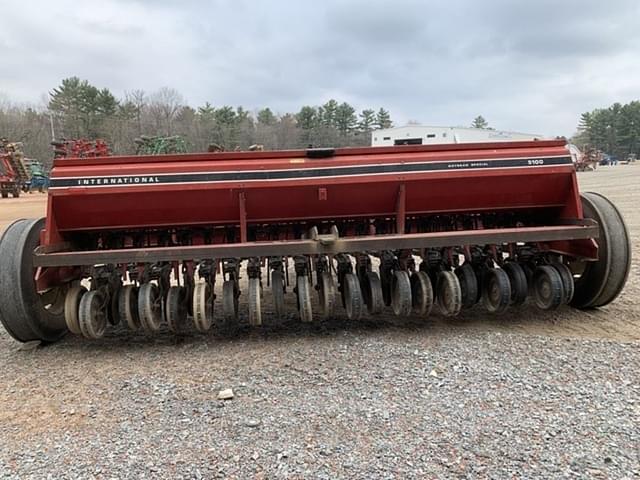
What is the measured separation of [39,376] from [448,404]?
9.10 feet

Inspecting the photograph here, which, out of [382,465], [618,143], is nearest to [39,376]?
[382,465]

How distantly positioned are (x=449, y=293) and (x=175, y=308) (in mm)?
2208

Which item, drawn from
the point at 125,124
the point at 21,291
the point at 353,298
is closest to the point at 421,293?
the point at 353,298

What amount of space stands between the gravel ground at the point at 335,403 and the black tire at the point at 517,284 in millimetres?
225

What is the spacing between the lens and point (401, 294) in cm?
380

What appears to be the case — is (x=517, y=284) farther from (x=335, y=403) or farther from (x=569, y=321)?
(x=335, y=403)

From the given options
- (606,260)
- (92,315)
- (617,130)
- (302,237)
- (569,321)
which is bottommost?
(569,321)

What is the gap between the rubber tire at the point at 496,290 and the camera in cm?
389

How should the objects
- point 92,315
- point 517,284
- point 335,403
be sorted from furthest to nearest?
point 517,284 < point 92,315 < point 335,403

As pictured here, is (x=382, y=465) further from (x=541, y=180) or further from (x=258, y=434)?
(x=541, y=180)

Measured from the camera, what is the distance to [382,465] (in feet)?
7.04

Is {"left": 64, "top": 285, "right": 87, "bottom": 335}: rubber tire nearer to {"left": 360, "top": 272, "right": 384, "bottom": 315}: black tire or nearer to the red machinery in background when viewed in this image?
the red machinery in background

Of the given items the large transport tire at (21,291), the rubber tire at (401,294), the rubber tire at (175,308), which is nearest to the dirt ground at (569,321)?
the rubber tire at (401,294)

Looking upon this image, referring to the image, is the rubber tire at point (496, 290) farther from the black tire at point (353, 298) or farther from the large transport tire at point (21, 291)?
the large transport tire at point (21, 291)
